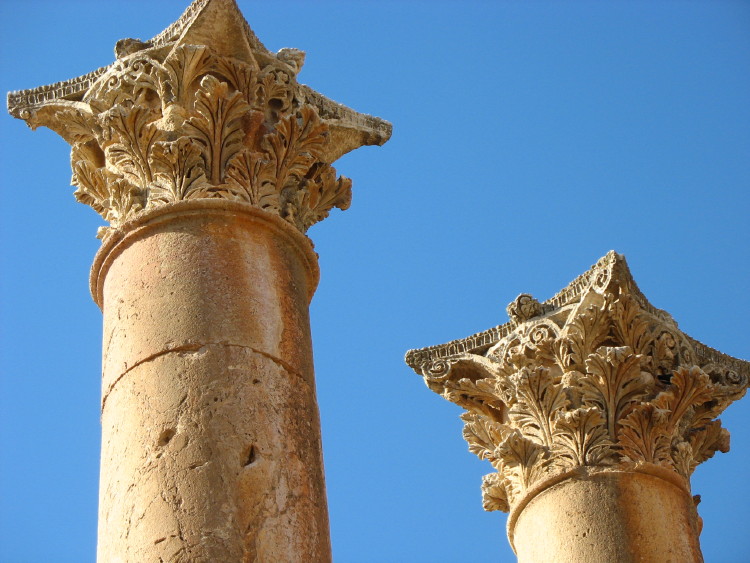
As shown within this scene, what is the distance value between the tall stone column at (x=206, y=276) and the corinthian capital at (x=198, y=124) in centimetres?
2

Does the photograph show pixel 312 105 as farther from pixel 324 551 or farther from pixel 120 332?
pixel 324 551

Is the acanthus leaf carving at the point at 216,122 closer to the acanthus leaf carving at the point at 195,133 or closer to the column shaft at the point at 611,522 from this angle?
the acanthus leaf carving at the point at 195,133

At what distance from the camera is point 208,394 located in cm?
1002

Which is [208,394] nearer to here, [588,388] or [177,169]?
[177,169]

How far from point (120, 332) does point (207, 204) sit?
1.37 m

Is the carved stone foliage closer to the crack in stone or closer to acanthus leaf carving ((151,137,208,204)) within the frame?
acanthus leaf carving ((151,137,208,204))

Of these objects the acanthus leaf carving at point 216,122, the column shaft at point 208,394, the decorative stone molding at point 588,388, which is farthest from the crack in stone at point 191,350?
the decorative stone molding at point 588,388

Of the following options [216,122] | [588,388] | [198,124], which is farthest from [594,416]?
A: [198,124]

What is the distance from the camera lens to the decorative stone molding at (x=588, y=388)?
611 inches

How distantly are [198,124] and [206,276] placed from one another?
1.78 meters

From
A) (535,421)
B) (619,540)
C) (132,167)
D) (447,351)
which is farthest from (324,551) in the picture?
(447,351)

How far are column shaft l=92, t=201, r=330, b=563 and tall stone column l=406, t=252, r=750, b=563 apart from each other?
4.97m

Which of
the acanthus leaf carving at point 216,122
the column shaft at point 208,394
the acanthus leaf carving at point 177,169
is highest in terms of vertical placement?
the acanthus leaf carving at point 216,122

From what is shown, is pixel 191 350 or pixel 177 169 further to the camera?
pixel 177 169
